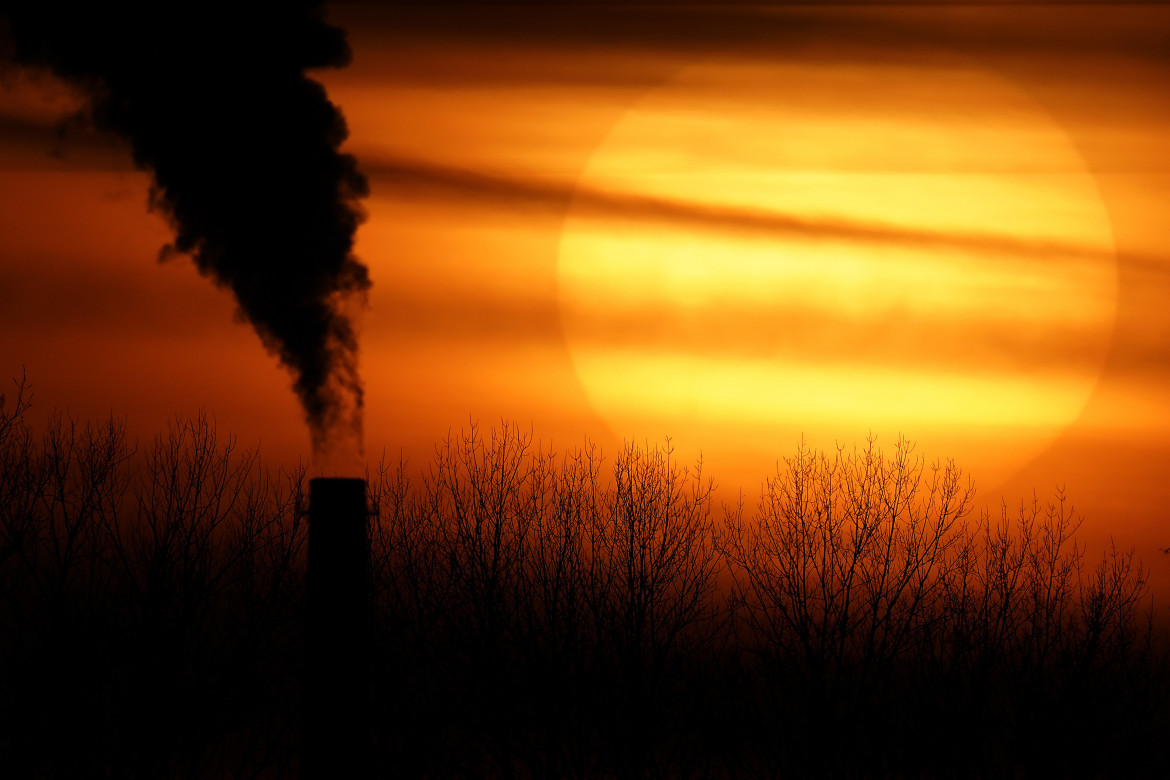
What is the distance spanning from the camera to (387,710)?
67.6ft

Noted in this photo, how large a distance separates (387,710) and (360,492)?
1025 centimetres

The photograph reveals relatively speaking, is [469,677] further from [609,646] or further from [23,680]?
[23,680]

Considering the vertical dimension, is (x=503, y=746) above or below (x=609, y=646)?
below

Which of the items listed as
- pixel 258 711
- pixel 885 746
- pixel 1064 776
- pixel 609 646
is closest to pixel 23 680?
pixel 258 711

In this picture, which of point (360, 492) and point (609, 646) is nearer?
point (360, 492)

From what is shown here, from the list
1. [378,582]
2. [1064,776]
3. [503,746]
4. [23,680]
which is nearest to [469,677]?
[503,746]

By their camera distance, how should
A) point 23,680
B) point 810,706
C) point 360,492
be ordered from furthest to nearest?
point 810,706, point 23,680, point 360,492

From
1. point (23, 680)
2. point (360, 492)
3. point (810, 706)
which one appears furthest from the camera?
point (810, 706)

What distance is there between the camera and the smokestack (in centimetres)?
1120

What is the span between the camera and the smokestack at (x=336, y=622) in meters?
11.2

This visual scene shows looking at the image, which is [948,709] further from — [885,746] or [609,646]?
[609,646]

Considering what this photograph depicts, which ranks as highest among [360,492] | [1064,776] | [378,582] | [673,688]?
[360,492]

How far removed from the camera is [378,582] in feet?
63.5

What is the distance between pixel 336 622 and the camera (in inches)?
449
